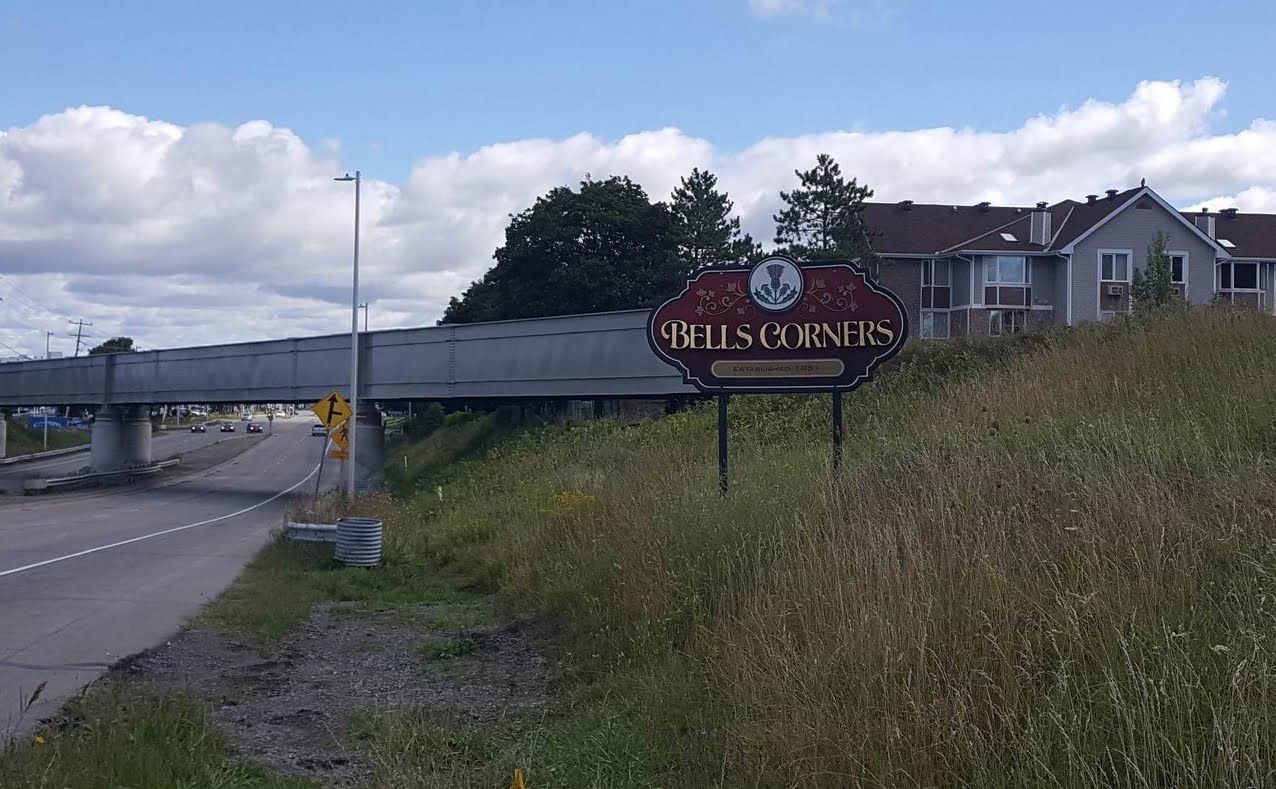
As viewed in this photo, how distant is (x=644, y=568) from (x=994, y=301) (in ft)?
138

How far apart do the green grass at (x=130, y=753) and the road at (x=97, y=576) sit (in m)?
0.55

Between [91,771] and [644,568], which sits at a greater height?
[644,568]

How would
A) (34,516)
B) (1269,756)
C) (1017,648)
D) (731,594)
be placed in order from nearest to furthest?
1. (1269,756)
2. (1017,648)
3. (731,594)
4. (34,516)

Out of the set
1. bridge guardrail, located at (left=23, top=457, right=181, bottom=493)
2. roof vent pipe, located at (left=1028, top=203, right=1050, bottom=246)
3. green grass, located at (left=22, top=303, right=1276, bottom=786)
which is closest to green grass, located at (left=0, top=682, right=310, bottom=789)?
green grass, located at (left=22, top=303, right=1276, bottom=786)

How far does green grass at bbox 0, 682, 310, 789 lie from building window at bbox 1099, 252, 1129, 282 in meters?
46.5

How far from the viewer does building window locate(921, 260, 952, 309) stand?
51.4 m

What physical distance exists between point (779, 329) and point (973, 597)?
6481 millimetres

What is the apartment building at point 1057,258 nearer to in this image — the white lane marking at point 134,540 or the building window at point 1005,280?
the building window at point 1005,280

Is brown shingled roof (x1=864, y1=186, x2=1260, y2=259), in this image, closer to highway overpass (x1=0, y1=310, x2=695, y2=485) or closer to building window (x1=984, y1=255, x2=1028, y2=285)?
building window (x1=984, y1=255, x2=1028, y2=285)

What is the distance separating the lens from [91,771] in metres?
6.05

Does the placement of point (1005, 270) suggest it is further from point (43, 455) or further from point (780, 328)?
point (43, 455)

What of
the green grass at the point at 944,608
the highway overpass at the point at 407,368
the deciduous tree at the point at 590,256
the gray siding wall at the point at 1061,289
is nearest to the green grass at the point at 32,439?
the highway overpass at the point at 407,368

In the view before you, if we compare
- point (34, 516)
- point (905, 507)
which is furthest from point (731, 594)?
point (34, 516)

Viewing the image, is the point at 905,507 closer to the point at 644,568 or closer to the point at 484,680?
the point at 644,568
